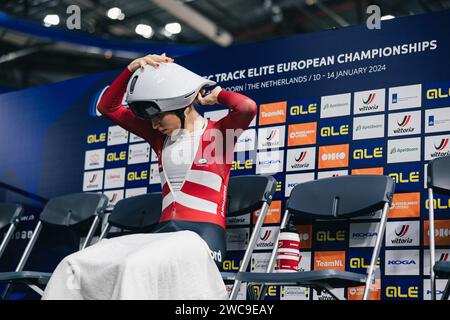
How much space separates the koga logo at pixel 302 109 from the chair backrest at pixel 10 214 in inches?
98.1

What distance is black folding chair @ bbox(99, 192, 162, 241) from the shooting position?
16.5 ft

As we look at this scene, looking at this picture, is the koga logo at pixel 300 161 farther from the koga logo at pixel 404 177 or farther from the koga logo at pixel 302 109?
the koga logo at pixel 404 177

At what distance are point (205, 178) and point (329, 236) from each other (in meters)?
1.09

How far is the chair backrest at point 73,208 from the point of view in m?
5.40

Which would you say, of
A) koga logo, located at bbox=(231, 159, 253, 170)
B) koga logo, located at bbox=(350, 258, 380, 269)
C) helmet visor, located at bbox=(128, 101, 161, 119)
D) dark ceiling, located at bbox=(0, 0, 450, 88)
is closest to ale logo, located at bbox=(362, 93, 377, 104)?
koga logo, located at bbox=(231, 159, 253, 170)

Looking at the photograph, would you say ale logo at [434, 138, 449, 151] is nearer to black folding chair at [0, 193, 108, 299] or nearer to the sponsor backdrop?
the sponsor backdrop

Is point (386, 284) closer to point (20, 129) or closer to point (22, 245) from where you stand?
point (22, 245)

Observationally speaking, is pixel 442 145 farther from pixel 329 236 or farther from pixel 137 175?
pixel 137 175

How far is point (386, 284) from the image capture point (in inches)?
169

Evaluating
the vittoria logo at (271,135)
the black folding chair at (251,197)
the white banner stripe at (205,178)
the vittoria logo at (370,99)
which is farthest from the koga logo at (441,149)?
the white banner stripe at (205,178)

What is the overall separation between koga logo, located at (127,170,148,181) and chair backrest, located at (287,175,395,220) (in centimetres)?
153

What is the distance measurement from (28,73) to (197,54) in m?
9.57

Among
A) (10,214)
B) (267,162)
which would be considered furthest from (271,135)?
(10,214)
